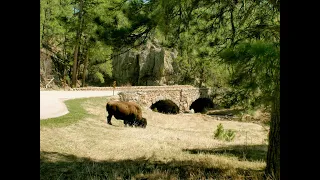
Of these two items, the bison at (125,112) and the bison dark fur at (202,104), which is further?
the bison dark fur at (202,104)

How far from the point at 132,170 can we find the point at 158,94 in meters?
21.9

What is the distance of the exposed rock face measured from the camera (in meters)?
39.8

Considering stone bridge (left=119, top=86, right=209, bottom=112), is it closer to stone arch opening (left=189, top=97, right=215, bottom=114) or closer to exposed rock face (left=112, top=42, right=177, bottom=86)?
stone arch opening (left=189, top=97, right=215, bottom=114)

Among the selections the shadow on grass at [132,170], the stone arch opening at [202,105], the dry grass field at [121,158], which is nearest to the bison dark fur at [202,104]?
the stone arch opening at [202,105]

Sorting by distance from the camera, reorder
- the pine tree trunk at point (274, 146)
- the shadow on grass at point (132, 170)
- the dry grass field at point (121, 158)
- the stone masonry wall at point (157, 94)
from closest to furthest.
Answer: the pine tree trunk at point (274, 146), the shadow on grass at point (132, 170), the dry grass field at point (121, 158), the stone masonry wall at point (157, 94)

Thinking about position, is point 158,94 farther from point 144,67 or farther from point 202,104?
point 144,67

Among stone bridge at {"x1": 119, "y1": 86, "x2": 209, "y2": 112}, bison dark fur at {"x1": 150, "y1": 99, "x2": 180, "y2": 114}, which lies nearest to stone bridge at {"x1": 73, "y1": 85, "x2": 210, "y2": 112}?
stone bridge at {"x1": 119, "y1": 86, "x2": 209, "y2": 112}

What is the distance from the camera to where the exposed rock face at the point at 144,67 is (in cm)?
3975

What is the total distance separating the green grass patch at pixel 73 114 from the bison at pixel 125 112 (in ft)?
3.75

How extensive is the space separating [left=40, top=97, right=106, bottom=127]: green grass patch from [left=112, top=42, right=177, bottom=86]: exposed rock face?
2001 centimetres

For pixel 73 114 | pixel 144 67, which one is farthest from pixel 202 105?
pixel 73 114

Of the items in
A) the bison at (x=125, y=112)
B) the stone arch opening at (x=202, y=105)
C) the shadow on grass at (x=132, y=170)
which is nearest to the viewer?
the shadow on grass at (x=132, y=170)

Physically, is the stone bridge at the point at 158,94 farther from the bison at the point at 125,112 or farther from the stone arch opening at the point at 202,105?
the bison at the point at 125,112
